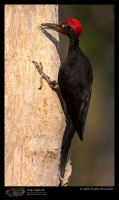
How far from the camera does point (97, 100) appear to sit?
11.5 meters

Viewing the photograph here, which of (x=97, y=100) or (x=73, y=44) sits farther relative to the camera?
(x=97, y=100)

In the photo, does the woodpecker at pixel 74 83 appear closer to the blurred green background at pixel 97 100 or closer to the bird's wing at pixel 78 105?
the bird's wing at pixel 78 105

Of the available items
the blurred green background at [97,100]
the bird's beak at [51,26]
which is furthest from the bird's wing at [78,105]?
the blurred green background at [97,100]

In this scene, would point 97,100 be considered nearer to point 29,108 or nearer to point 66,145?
point 66,145

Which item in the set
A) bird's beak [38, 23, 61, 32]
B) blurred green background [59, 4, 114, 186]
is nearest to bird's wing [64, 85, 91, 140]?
bird's beak [38, 23, 61, 32]

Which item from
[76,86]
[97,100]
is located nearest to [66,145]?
[76,86]

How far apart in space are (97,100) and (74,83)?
618 cm

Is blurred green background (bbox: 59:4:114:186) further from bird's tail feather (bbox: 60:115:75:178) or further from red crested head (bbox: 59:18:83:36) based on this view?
bird's tail feather (bbox: 60:115:75:178)

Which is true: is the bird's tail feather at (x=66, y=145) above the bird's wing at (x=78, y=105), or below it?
below

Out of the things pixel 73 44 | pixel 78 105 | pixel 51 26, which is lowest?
pixel 78 105

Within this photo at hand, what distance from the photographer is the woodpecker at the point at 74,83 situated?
509cm

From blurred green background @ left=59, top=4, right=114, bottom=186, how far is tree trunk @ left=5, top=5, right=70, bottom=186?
214 inches

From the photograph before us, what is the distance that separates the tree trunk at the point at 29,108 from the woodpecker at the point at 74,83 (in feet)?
0.59

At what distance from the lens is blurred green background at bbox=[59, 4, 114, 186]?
1059 cm
